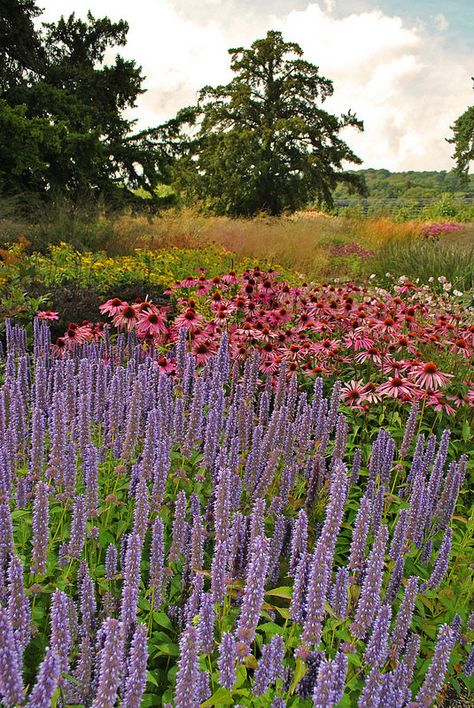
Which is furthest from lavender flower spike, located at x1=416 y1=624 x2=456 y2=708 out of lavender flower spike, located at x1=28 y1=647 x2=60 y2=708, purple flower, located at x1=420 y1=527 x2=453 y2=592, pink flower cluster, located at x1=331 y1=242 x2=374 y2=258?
pink flower cluster, located at x1=331 y1=242 x2=374 y2=258

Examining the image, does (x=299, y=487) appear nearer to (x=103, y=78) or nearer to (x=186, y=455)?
(x=186, y=455)

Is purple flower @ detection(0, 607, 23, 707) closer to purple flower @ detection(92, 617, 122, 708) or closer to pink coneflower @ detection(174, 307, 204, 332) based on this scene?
purple flower @ detection(92, 617, 122, 708)

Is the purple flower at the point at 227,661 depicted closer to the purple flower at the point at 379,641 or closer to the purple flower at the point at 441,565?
the purple flower at the point at 379,641

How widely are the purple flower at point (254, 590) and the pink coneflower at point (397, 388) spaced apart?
2381mm

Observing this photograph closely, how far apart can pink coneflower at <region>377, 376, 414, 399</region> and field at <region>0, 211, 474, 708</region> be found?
0.10 ft

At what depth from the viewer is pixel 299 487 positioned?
2.75 metres

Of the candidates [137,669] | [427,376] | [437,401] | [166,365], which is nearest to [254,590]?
[137,669]

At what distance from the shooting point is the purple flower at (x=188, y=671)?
1.07m

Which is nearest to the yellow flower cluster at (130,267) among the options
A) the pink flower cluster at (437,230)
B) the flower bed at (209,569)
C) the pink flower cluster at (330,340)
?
the pink flower cluster at (330,340)

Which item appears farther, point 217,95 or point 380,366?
point 217,95

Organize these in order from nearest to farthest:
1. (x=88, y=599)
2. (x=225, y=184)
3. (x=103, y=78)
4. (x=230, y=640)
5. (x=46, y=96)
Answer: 1. (x=230, y=640)
2. (x=88, y=599)
3. (x=46, y=96)
4. (x=103, y=78)
5. (x=225, y=184)

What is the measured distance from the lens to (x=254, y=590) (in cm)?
127

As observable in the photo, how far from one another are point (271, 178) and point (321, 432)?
29.7 metres

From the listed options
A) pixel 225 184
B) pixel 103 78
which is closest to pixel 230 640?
pixel 103 78
